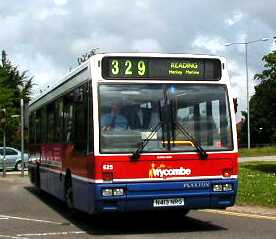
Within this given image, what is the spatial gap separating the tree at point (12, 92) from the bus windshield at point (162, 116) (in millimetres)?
45058

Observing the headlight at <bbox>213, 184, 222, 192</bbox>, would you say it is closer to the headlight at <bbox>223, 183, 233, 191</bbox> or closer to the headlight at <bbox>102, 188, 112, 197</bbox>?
the headlight at <bbox>223, 183, 233, 191</bbox>

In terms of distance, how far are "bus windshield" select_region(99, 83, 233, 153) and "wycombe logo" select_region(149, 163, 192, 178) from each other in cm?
31

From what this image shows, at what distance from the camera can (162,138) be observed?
12.1 m

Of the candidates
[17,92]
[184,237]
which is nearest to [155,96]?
[184,237]

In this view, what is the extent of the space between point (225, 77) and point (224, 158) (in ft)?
4.84

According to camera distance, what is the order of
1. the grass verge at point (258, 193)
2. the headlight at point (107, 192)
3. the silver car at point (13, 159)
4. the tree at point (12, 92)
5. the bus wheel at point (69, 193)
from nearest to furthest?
the headlight at point (107, 192), the bus wheel at point (69, 193), the grass verge at point (258, 193), the silver car at point (13, 159), the tree at point (12, 92)

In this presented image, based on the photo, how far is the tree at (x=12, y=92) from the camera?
59625mm

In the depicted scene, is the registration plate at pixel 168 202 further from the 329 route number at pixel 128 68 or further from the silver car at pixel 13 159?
the silver car at pixel 13 159

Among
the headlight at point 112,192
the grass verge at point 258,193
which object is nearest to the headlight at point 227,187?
the headlight at point 112,192

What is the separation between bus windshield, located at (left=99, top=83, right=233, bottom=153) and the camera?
12.0 m

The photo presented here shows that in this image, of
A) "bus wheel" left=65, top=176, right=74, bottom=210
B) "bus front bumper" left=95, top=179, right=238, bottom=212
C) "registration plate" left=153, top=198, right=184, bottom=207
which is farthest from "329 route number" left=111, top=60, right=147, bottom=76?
"bus wheel" left=65, top=176, right=74, bottom=210

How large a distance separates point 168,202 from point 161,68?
2.34 meters

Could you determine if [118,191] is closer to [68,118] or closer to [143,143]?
[143,143]

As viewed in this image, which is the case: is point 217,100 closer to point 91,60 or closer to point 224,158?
point 224,158
